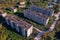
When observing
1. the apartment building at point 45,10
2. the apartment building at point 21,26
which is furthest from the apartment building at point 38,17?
the apartment building at point 21,26

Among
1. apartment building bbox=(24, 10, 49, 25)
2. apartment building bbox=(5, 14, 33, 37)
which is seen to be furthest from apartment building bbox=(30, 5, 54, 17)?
apartment building bbox=(5, 14, 33, 37)

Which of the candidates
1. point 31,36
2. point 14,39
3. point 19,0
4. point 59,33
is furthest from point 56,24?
point 19,0

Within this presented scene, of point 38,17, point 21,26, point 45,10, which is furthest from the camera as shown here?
point 45,10

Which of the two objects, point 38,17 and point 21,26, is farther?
point 38,17

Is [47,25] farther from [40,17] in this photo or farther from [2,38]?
[2,38]

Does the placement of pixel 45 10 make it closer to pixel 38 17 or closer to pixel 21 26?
pixel 38 17

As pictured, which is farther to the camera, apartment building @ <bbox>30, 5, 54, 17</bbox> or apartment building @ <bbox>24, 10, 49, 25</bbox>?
apartment building @ <bbox>30, 5, 54, 17</bbox>

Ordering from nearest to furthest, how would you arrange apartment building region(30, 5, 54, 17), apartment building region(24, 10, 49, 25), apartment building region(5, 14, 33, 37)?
apartment building region(5, 14, 33, 37) < apartment building region(24, 10, 49, 25) < apartment building region(30, 5, 54, 17)

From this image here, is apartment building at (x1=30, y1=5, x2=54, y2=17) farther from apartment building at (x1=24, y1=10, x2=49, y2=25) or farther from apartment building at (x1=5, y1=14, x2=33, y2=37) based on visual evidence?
apartment building at (x1=5, y1=14, x2=33, y2=37)

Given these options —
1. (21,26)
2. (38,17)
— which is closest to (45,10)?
(38,17)

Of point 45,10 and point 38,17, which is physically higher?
point 45,10

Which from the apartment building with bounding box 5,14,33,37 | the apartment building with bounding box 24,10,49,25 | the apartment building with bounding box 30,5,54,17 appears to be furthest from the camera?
the apartment building with bounding box 30,5,54,17
